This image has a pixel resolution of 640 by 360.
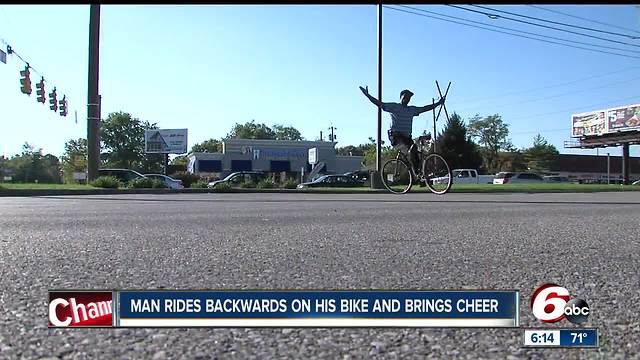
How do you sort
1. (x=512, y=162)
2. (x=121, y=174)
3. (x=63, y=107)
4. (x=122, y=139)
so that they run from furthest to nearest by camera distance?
1. (x=512, y=162)
2. (x=122, y=139)
3. (x=63, y=107)
4. (x=121, y=174)

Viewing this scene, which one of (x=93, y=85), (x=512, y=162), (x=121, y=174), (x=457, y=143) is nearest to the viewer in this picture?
(x=93, y=85)

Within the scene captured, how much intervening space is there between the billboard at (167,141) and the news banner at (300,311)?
51.1 m

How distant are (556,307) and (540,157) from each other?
10304 centimetres

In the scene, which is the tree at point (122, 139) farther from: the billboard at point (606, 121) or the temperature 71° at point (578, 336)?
the temperature 71° at point (578, 336)

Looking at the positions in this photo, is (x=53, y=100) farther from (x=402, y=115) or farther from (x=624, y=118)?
(x=624, y=118)

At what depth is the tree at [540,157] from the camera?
95.6 m

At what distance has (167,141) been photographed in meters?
51.7

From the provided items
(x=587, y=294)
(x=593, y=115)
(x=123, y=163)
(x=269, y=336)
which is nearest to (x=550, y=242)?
(x=587, y=294)

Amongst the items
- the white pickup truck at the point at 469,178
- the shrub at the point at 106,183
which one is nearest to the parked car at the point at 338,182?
the shrub at the point at 106,183

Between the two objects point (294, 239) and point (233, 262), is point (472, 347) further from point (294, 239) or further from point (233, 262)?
point (294, 239)

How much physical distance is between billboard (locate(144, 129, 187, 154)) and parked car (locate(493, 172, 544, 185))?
97.3 feet

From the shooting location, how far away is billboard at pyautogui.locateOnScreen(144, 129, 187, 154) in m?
51.4

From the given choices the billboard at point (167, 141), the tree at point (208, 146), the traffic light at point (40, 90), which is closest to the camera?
the traffic light at point (40, 90)

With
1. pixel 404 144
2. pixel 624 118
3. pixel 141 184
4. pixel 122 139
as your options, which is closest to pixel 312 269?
pixel 404 144
